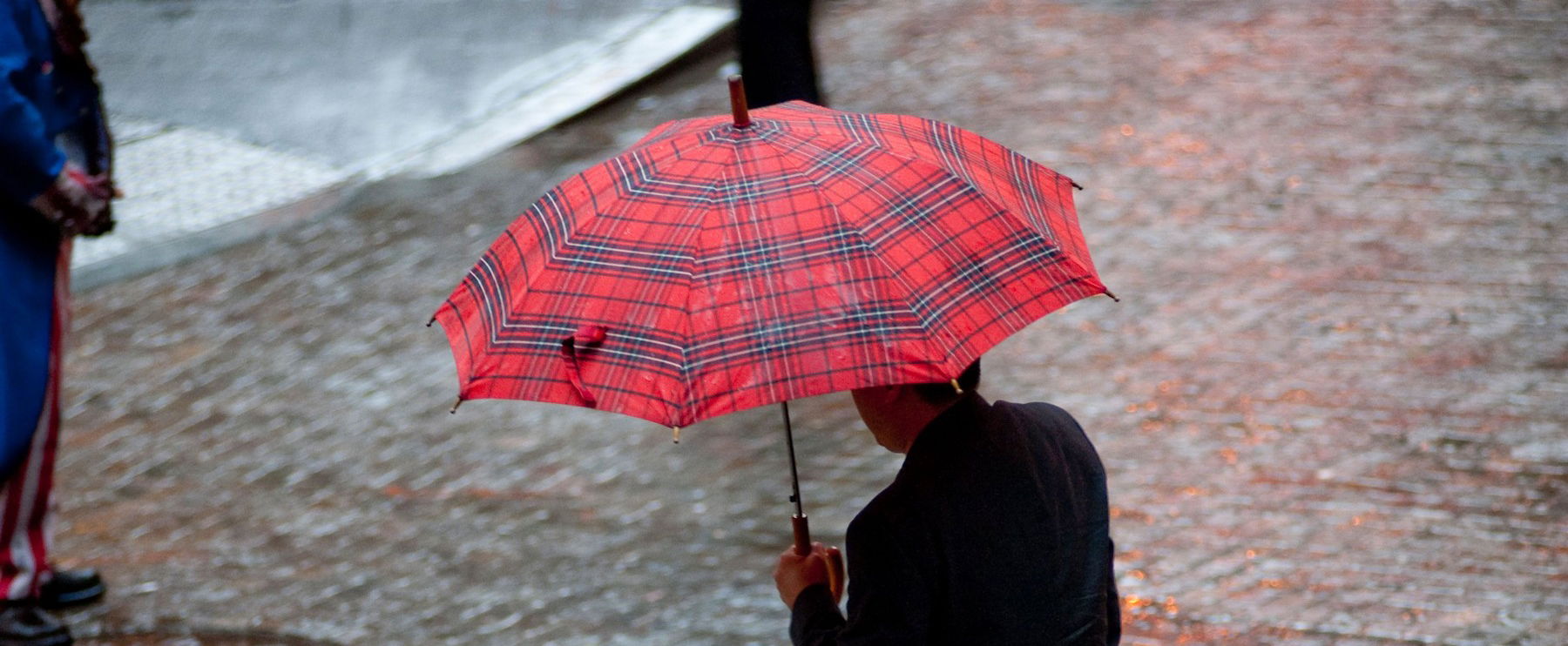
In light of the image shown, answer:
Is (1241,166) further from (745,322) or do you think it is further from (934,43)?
(745,322)

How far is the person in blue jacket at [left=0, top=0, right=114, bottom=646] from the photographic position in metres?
3.95

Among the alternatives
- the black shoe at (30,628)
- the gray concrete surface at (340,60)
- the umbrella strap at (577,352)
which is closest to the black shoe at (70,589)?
the black shoe at (30,628)

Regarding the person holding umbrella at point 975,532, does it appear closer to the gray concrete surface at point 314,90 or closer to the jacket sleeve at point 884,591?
the jacket sleeve at point 884,591

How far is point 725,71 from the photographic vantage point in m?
8.54

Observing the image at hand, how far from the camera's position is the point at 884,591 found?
216 centimetres

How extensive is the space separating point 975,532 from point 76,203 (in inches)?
113

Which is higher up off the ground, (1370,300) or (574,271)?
(574,271)

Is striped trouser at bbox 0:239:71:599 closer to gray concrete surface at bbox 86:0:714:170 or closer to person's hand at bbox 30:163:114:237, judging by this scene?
person's hand at bbox 30:163:114:237

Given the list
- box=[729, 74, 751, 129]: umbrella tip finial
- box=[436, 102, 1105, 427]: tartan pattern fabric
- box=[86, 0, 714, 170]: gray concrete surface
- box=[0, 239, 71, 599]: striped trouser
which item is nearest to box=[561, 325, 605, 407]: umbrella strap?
box=[436, 102, 1105, 427]: tartan pattern fabric

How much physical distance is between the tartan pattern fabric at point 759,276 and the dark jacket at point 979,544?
16 centimetres

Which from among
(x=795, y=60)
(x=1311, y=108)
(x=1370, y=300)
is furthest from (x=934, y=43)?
(x=1370, y=300)

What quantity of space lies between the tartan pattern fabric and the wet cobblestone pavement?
2.03 m

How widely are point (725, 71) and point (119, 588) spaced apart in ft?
15.6

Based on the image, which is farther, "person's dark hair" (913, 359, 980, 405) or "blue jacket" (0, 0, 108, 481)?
"blue jacket" (0, 0, 108, 481)
